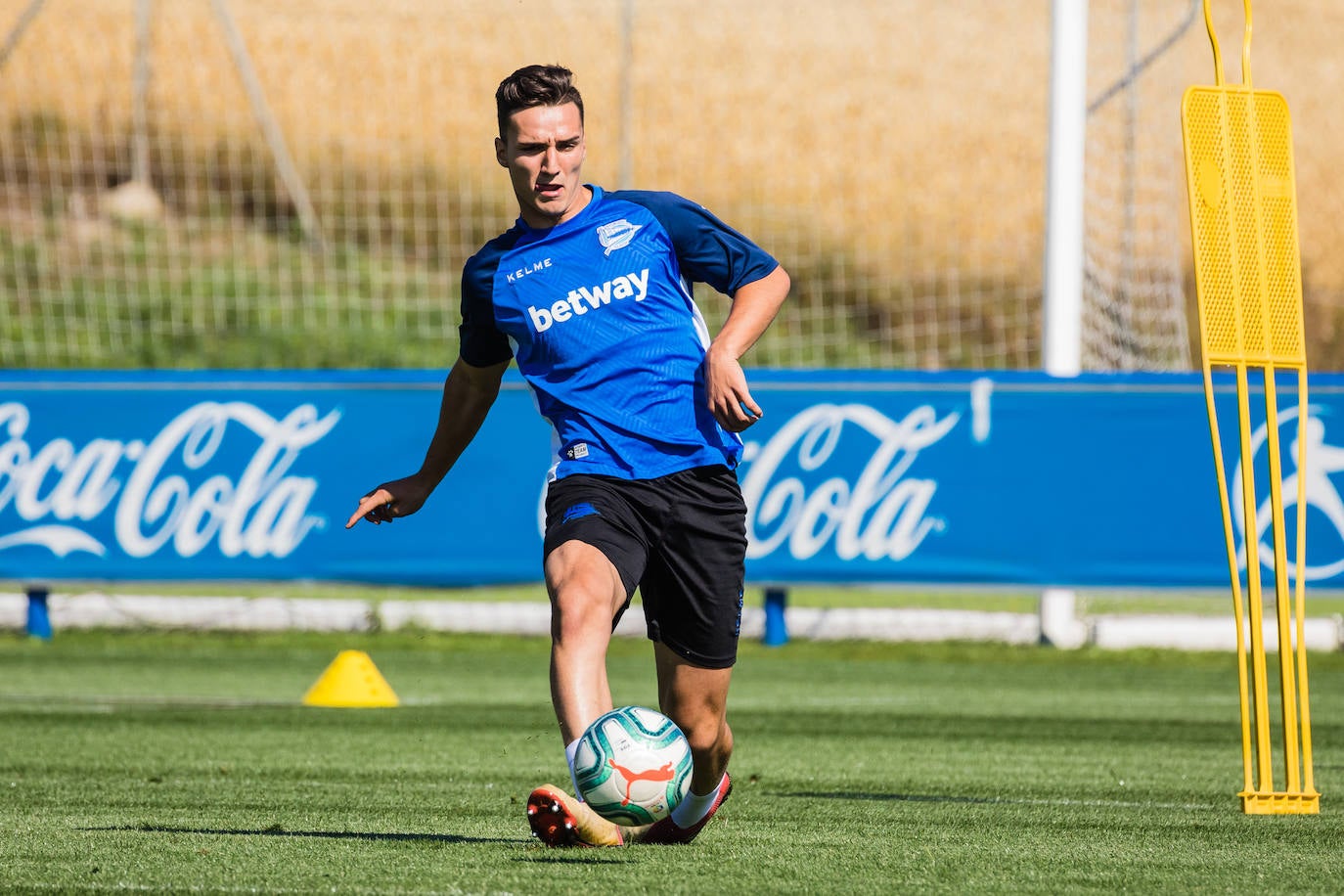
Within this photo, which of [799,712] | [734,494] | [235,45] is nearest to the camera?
[734,494]

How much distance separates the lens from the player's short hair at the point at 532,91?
4582 millimetres

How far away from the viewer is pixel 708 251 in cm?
484

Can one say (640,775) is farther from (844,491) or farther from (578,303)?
(844,491)

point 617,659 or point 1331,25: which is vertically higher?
point 1331,25

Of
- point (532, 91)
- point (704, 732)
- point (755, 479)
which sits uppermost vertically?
point (532, 91)

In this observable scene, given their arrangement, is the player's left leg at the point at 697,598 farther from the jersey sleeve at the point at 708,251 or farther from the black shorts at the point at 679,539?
the jersey sleeve at the point at 708,251

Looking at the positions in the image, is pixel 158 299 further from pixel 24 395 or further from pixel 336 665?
pixel 336 665

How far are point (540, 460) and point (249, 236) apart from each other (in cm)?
978

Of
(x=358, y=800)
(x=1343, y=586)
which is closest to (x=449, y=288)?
(x=1343, y=586)

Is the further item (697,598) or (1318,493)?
(1318,493)

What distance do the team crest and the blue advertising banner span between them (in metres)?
7.38

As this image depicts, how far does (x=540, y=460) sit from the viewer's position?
12602mm

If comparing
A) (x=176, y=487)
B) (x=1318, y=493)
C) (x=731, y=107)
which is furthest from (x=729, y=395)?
(x=731, y=107)

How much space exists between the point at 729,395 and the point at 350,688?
5218mm
